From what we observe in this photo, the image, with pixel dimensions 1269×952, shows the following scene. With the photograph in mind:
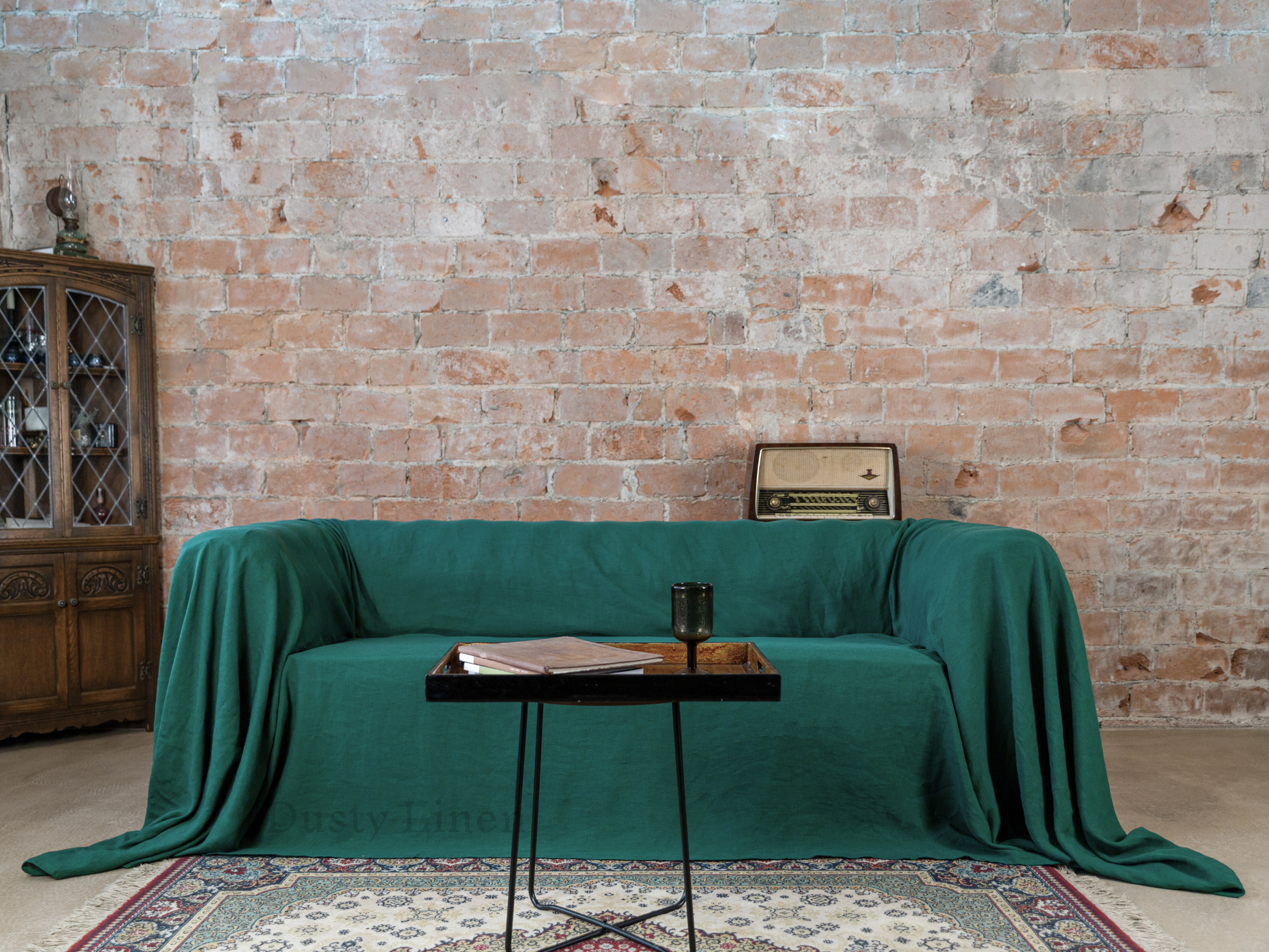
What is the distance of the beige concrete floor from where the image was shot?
1.91 meters

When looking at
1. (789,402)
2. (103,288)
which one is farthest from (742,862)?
(103,288)

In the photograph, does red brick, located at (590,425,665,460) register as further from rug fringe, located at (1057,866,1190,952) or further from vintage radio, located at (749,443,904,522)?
rug fringe, located at (1057,866,1190,952)

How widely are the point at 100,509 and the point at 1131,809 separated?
3.76m

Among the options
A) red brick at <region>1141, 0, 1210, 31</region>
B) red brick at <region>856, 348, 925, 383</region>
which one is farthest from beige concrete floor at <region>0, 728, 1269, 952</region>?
red brick at <region>1141, 0, 1210, 31</region>

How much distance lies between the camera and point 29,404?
354 centimetres

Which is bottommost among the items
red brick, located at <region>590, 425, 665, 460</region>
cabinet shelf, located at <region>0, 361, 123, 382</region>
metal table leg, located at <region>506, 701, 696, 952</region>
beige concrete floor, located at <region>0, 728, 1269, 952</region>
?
beige concrete floor, located at <region>0, 728, 1269, 952</region>

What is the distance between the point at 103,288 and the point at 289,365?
75 cm

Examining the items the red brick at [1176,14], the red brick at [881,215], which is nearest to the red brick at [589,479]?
the red brick at [881,215]

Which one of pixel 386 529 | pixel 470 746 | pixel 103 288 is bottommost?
pixel 470 746

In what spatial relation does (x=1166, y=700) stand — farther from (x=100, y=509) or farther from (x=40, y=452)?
(x=40, y=452)

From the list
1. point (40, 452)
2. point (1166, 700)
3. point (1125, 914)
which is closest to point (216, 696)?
point (40, 452)

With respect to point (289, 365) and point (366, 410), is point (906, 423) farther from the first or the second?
point (289, 365)

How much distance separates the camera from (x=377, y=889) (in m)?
2.04

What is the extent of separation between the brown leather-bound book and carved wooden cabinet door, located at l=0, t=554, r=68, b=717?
8.67 ft
